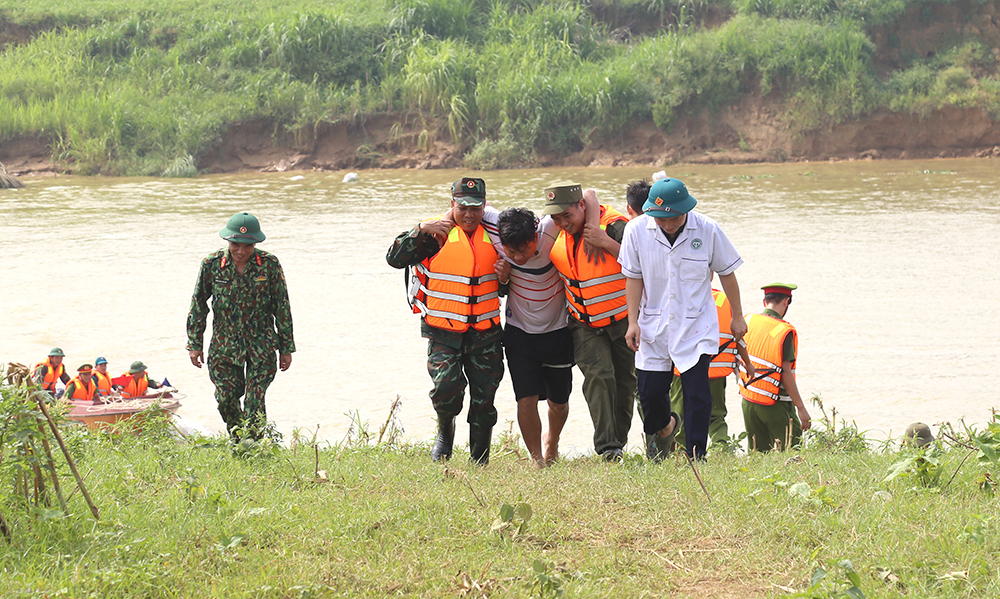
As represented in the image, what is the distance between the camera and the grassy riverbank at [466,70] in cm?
3091

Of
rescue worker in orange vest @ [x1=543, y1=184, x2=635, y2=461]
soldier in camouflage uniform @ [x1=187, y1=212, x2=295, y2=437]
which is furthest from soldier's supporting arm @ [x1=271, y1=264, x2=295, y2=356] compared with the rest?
rescue worker in orange vest @ [x1=543, y1=184, x2=635, y2=461]

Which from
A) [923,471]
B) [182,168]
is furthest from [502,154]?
[923,471]

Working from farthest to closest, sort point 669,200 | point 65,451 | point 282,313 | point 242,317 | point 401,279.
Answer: point 401,279
point 282,313
point 242,317
point 669,200
point 65,451

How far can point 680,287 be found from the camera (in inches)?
208

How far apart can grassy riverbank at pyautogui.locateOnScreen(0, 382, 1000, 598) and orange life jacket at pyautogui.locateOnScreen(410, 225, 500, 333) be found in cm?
95

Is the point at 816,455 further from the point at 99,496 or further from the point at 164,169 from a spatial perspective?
the point at 164,169

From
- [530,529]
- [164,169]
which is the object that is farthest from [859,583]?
[164,169]

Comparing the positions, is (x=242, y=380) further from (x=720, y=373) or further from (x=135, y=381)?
(x=135, y=381)

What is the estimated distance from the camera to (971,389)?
9.11m

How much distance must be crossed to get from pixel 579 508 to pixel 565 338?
1775 mm

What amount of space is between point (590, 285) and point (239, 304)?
2.30 meters

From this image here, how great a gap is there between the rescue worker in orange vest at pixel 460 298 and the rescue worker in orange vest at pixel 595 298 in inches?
17.8

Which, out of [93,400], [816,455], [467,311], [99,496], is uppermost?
[467,311]

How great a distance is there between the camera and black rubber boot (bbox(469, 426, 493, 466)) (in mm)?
5806
